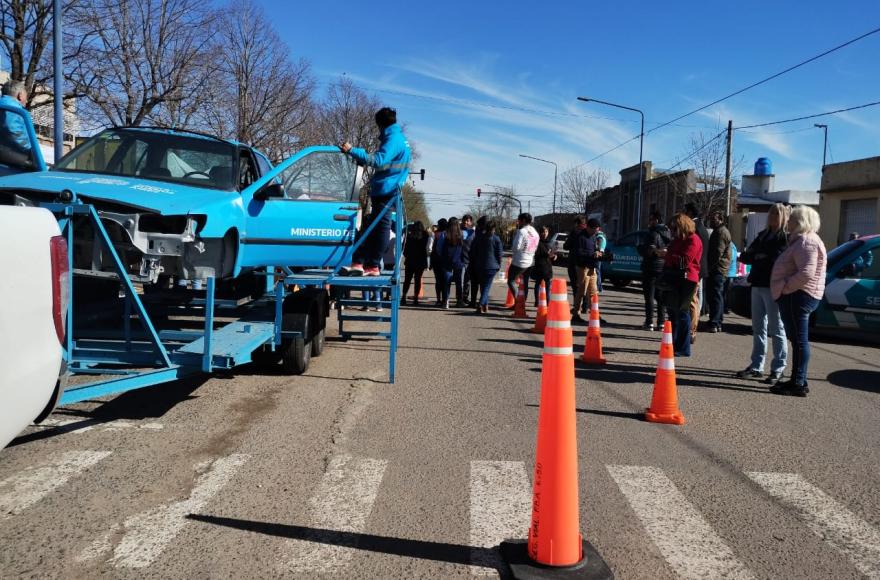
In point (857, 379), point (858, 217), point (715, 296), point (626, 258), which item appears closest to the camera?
point (857, 379)

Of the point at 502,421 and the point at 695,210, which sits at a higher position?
the point at 695,210

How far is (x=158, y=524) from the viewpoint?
11.7ft

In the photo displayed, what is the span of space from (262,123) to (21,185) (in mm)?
21493

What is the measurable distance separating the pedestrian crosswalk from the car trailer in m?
0.67

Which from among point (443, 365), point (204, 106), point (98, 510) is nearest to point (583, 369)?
point (443, 365)

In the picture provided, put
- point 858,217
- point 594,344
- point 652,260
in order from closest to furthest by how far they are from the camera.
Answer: point 594,344
point 652,260
point 858,217

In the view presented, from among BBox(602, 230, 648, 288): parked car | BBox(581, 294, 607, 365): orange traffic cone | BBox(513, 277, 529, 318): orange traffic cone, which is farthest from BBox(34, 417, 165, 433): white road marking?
BBox(602, 230, 648, 288): parked car

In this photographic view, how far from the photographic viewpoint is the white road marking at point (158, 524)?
A: 321 cm

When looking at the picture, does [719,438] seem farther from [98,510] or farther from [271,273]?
[271,273]

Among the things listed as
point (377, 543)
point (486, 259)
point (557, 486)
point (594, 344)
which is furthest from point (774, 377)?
point (486, 259)

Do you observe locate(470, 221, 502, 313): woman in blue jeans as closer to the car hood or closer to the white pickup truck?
the car hood

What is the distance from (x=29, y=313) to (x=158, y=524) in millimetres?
1266

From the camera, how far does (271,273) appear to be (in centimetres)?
822

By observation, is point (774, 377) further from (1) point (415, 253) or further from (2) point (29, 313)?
(1) point (415, 253)
